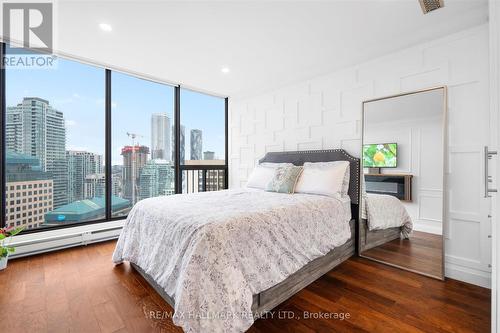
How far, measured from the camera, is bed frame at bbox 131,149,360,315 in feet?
5.55

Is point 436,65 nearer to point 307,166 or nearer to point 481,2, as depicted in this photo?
point 481,2

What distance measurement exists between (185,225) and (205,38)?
6.58 feet

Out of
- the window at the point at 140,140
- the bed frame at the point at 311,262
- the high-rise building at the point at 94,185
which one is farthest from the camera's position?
the window at the point at 140,140

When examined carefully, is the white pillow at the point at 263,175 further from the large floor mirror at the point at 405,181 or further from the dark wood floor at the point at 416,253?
the dark wood floor at the point at 416,253

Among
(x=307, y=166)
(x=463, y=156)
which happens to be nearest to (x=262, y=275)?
(x=307, y=166)

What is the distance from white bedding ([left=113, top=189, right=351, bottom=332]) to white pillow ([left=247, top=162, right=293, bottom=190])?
1.00 metres

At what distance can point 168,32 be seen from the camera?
7.64ft

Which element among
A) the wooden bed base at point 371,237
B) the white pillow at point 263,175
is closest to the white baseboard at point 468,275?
the wooden bed base at point 371,237

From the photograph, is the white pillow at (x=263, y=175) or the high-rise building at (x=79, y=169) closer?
the high-rise building at (x=79, y=169)

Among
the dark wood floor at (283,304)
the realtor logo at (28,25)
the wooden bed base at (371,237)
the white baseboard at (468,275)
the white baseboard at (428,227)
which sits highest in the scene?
the realtor logo at (28,25)

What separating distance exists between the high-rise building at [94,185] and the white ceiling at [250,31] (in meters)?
1.61

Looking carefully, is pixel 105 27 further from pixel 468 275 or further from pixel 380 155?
pixel 468 275

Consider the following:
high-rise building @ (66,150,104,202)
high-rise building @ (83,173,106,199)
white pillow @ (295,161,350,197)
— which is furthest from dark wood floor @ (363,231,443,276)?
high-rise building @ (66,150,104,202)

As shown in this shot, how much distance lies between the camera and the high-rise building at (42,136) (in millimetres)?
2732
